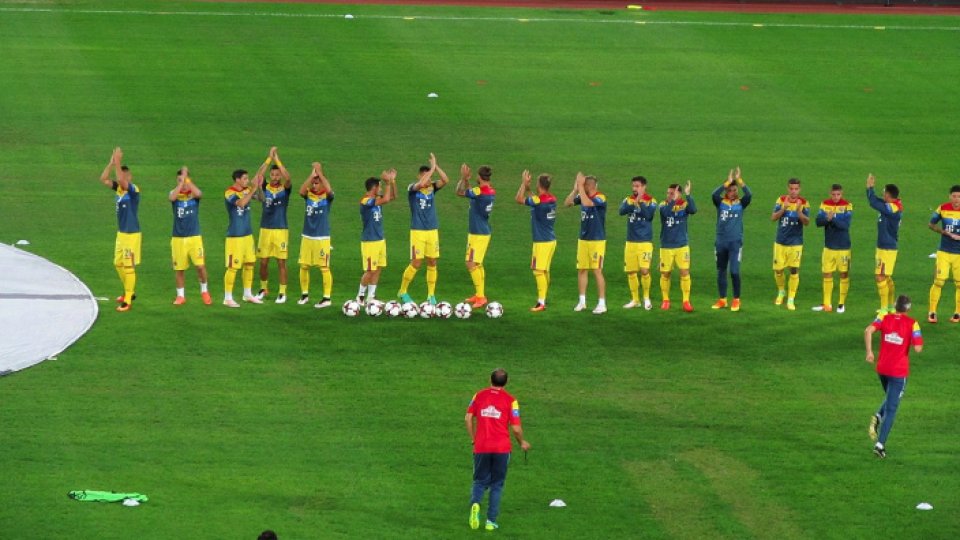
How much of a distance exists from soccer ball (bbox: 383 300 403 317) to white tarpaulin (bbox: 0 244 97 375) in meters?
4.65

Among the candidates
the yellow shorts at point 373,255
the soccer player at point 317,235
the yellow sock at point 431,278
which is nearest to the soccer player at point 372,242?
the yellow shorts at point 373,255

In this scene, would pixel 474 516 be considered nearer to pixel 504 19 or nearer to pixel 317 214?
pixel 317 214

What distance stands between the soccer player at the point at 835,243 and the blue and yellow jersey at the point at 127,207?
438 inches

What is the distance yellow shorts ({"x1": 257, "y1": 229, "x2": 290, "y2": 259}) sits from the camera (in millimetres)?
29172

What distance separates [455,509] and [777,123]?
2329cm

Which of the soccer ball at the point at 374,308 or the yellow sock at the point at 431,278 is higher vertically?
the yellow sock at the point at 431,278

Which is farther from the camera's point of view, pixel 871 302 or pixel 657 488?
pixel 871 302

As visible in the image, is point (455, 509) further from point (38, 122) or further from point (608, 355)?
point (38, 122)

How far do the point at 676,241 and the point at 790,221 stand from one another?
75.5 inches

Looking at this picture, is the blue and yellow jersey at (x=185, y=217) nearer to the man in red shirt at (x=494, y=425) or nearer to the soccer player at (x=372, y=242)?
the soccer player at (x=372, y=242)

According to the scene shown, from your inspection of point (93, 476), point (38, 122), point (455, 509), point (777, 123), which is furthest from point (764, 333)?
point (38, 122)

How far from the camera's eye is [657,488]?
2189 centimetres

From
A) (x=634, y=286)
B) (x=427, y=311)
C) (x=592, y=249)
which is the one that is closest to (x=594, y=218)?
(x=592, y=249)

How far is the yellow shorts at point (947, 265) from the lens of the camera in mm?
28453
